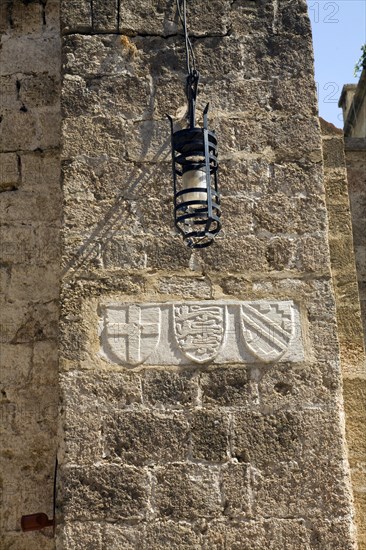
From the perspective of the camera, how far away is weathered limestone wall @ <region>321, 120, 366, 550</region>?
12.3 ft

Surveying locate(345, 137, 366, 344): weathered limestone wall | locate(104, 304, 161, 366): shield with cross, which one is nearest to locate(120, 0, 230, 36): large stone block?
locate(345, 137, 366, 344): weathered limestone wall

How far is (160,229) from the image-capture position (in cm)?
359

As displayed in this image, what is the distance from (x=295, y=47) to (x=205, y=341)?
1431mm

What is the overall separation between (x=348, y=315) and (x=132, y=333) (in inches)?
43.0

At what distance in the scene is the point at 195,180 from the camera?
3.33 metres

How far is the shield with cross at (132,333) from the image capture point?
3393mm

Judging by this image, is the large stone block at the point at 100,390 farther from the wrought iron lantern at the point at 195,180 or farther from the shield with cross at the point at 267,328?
the wrought iron lantern at the point at 195,180

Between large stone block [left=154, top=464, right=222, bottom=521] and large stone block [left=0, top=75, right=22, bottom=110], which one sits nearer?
large stone block [left=154, top=464, right=222, bottom=521]

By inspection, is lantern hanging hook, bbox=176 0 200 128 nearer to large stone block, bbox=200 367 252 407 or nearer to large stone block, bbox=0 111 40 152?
large stone block, bbox=0 111 40 152

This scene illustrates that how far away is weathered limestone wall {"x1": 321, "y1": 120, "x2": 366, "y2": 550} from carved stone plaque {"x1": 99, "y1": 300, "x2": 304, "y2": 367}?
514 millimetres

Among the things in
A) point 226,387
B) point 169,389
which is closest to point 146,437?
point 169,389

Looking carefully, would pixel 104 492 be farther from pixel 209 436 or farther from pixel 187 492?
pixel 209 436

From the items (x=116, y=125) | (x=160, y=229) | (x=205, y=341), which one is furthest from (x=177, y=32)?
(x=205, y=341)

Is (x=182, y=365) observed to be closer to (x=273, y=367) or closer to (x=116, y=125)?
(x=273, y=367)
